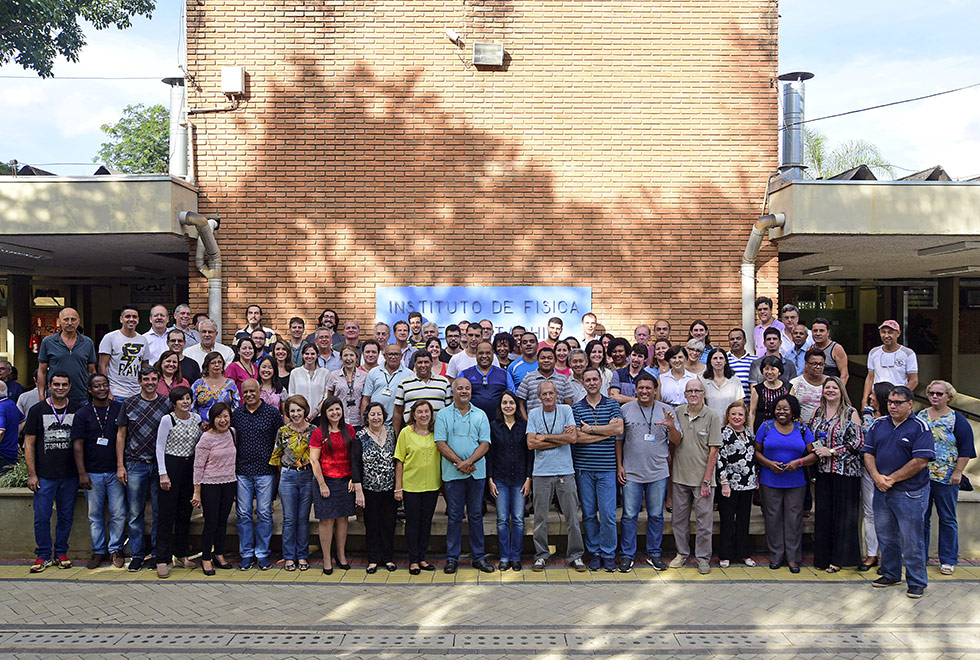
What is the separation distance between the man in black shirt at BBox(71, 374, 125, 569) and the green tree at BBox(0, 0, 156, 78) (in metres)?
16.6

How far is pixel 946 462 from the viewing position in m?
6.92

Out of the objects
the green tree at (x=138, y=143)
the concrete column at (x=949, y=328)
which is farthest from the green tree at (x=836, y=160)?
the green tree at (x=138, y=143)

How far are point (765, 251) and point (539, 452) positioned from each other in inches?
211

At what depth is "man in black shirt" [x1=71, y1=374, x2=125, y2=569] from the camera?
719 cm

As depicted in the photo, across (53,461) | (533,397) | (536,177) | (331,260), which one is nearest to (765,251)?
(536,177)

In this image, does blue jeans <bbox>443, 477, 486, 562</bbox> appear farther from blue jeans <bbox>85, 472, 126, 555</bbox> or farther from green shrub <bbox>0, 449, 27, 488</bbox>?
green shrub <bbox>0, 449, 27, 488</bbox>

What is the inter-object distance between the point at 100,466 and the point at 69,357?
143 centimetres

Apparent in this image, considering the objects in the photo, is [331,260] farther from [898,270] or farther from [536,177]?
[898,270]

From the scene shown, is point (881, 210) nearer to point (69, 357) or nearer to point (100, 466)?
point (100, 466)

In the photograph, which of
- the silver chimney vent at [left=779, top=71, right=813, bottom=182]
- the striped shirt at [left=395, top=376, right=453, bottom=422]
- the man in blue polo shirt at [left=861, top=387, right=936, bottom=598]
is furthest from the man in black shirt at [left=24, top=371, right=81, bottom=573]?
the silver chimney vent at [left=779, top=71, right=813, bottom=182]

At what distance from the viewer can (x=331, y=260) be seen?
35.2 feet

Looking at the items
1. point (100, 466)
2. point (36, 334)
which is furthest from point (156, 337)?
point (36, 334)

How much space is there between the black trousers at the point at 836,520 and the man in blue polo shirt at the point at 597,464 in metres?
1.99

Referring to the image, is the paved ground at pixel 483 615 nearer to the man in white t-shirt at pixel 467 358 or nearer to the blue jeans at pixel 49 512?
the blue jeans at pixel 49 512
